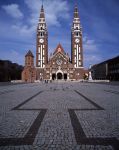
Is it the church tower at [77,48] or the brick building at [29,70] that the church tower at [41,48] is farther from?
the church tower at [77,48]

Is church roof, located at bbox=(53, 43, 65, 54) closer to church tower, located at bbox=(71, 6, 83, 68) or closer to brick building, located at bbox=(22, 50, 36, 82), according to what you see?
church tower, located at bbox=(71, 6, 83, 68)

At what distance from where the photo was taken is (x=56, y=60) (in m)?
90.1

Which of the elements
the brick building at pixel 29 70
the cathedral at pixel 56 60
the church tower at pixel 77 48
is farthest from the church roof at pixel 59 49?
the brick building at pixel 29 70

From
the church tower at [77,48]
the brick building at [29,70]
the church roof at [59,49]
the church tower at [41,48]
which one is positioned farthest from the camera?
the church roof at [59,49]

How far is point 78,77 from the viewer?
88.2m

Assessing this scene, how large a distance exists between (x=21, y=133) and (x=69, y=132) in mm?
1324

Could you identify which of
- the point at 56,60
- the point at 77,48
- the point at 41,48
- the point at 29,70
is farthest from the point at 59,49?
the point at 29,70

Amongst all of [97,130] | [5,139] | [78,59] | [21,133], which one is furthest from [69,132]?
[78,59]

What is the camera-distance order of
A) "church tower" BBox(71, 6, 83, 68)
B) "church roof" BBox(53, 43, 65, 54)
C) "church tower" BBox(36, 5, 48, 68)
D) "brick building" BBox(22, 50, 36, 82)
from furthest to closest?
"church roof" BBox(53, 43, 65, 54) < "church tower" BBox(36, 5, 48, 68) < "church tower" BBox(71, 6, 83, 68) < "brick building" BBox(22, 50, 36, 82)

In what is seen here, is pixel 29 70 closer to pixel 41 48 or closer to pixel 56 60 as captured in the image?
pixel 41 48

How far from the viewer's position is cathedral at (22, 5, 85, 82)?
8656 centimetres

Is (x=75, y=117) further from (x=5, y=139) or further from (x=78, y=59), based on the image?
(x=78, y=59)

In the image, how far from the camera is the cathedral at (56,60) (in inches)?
3408

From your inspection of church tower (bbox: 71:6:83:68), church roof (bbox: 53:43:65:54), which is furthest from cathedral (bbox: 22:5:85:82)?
church roof (bbox: 53:43:65:54)
